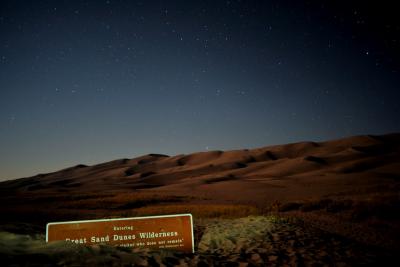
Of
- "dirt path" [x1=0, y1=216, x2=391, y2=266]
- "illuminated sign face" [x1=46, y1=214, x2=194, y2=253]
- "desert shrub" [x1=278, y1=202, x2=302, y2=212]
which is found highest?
"illuminated sign face" [x1=46, y1=214, x2=194, y2=253]

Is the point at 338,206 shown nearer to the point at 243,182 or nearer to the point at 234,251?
the point at 234,251

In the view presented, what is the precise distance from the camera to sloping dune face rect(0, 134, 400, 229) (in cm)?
2355

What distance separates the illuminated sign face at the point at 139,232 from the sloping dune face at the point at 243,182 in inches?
504

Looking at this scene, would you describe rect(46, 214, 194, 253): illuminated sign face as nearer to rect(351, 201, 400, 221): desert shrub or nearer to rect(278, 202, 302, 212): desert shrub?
rect(351, 201, 400, 221): desert shrub

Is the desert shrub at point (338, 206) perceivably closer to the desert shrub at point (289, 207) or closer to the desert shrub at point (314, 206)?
the desert shrub at point (314, 206)

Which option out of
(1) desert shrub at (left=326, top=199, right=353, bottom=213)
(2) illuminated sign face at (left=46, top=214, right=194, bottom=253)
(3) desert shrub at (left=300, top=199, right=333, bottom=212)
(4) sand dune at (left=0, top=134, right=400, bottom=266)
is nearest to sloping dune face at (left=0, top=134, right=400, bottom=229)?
(4) sand dune at (left=0, top=134, right=400, bottom=266)

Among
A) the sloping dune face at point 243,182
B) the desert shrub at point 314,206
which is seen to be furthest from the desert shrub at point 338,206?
the sloping dune face at point 243,182

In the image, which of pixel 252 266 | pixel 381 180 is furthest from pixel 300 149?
pixel 252 266

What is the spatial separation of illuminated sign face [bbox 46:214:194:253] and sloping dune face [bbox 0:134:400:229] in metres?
12.8

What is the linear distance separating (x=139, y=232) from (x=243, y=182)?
34.0 m

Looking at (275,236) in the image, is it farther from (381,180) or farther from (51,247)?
(381,180)

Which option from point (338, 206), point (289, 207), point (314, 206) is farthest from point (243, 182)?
point (338, 206)

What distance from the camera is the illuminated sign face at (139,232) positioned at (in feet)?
17.9

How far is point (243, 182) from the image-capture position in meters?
38.6
